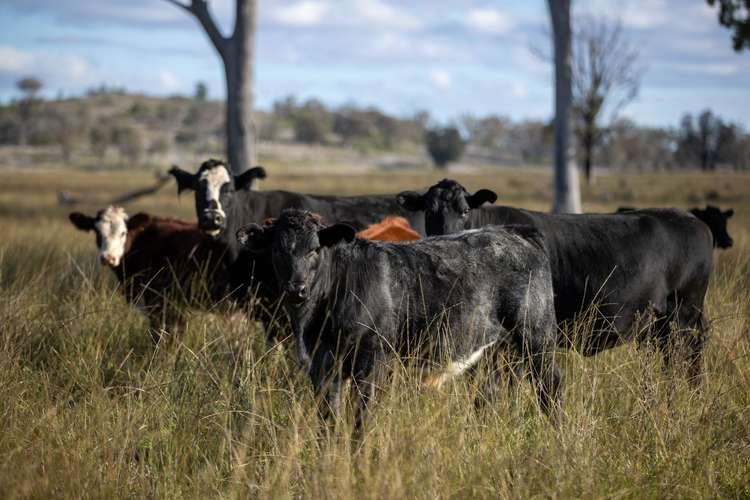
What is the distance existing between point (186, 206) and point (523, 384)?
22364 millimetres

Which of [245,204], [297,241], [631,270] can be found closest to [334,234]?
[297,241]

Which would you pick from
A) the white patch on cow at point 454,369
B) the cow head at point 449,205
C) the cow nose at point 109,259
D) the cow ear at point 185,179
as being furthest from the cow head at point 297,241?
the cow nose at point 109,259

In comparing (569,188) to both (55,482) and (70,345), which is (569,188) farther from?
(55,482)

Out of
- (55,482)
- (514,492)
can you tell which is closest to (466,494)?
(514,492)

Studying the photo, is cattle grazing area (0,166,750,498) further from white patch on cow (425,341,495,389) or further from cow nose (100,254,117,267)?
cow nose (100,254,117,267)

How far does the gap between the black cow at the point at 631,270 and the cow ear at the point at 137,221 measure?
3243 millimetres

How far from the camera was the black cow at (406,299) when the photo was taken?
495 cm

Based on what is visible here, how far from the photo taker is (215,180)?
26.8 feet

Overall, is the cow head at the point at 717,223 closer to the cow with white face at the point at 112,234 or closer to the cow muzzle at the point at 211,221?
the cow muzzle at the point at 211,221

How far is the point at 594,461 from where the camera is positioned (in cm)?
435

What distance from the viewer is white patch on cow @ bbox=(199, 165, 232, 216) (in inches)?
318

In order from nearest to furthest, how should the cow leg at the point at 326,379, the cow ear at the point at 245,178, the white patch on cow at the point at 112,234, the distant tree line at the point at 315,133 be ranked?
1. the cow leg at the point at 326,379
2. the white patch on cow at the point at 112,234
3. the cow ear at the point at 245,178
4. the distant tree line at the point at 315,133

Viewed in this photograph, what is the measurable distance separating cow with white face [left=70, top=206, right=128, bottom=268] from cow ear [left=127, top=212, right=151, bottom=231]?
51mm

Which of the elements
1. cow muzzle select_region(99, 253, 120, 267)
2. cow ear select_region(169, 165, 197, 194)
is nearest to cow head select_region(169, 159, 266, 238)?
cow ear select_region(169, 165, 197, 194)
